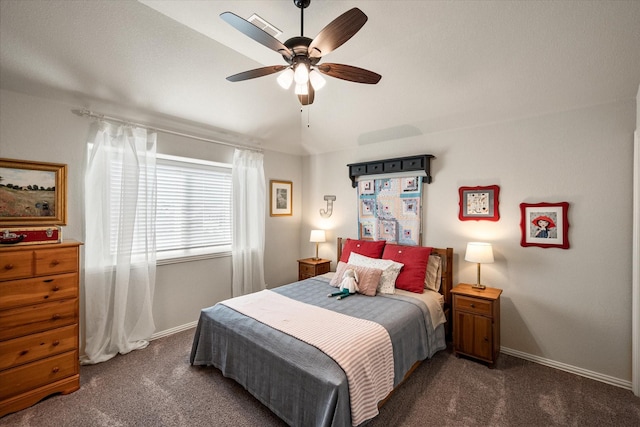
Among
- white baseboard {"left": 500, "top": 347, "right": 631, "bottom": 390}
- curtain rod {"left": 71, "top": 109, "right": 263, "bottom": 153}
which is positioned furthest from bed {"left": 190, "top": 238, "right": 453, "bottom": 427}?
curtain rod {"left": 71, "top": 109, "right": 263, "bottom": 153}

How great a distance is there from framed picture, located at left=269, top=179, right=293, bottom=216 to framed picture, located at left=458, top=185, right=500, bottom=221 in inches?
101

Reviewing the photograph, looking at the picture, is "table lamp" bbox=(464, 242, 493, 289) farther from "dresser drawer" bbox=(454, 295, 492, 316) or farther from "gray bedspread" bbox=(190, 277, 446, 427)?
"gray bedspread" bbox=(190, 277, 446, 427)

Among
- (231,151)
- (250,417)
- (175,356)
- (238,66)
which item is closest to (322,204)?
(231,151)

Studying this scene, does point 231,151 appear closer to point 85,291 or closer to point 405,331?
point 85,291

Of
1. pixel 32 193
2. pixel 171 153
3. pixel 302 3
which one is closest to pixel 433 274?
pixel 302 3

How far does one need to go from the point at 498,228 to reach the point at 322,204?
245 centimetres

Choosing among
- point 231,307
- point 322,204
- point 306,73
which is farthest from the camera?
point 322,204

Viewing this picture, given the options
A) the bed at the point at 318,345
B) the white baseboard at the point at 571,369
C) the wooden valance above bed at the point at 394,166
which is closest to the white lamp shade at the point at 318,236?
the wooden valance above bed at the point at 394,166

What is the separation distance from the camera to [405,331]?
91.2 inches

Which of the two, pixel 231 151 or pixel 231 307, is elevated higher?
pixel 231 151

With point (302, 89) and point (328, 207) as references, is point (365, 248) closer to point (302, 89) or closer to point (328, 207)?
point (328, 207)

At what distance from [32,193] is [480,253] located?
13.1 ft

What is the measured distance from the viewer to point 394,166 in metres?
3.61

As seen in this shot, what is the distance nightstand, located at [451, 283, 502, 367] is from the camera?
2.59 m
